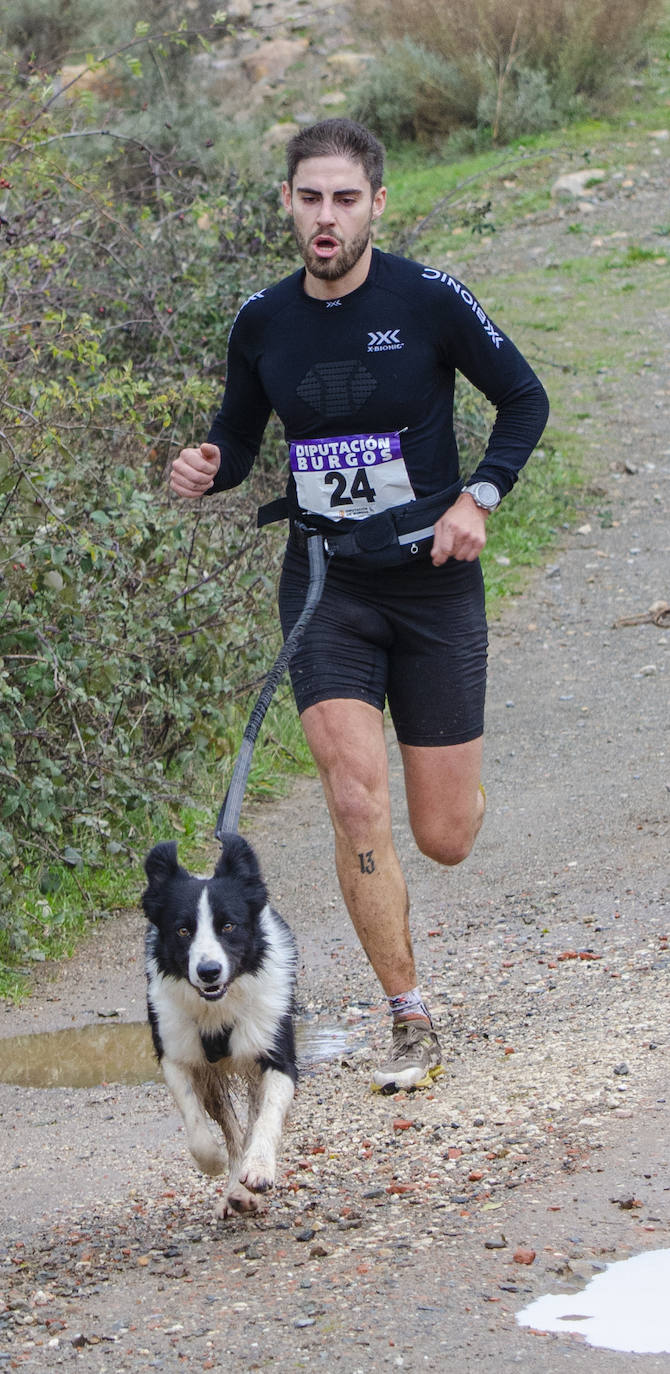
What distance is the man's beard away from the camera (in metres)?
4.23

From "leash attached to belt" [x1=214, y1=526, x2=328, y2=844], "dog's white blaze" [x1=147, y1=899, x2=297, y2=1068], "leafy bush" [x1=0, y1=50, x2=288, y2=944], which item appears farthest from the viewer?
"leafy bush" [x1=0, y1=50, x2=288, y2=944]

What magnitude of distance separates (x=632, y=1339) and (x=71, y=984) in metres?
3.54

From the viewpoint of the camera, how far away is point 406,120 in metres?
21.4

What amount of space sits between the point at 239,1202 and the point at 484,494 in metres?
1.91

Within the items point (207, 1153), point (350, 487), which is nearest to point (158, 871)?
point (207, 1153)

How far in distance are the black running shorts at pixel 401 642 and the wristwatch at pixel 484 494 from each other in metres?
0.23

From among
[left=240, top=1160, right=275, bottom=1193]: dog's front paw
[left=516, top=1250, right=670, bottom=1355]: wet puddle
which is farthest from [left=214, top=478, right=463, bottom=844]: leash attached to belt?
[left=516, top=1250, right=670, bottom=1355]: wet puddle

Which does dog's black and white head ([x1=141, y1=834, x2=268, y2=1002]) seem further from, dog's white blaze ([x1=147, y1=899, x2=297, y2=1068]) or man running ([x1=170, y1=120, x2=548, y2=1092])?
man running ([x1=170, y1=120, x2=548, y2=1092])

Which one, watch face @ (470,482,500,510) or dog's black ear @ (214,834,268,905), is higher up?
watch face @ (470,482,500,510)

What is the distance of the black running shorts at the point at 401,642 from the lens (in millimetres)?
4398

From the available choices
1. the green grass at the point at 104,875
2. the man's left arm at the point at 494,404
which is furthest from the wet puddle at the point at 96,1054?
the man's left arm at the point at 494,404

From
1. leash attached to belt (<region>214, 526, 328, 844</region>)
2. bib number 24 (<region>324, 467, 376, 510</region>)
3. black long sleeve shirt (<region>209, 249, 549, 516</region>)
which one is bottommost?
leash attached to belt (<region>214, 526, 328, 844</region>)

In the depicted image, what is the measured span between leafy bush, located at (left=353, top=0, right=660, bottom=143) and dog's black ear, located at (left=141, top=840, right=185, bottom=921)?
59.1ft

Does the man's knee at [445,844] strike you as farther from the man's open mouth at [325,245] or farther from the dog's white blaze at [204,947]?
the man's open mouth at [325,245]
